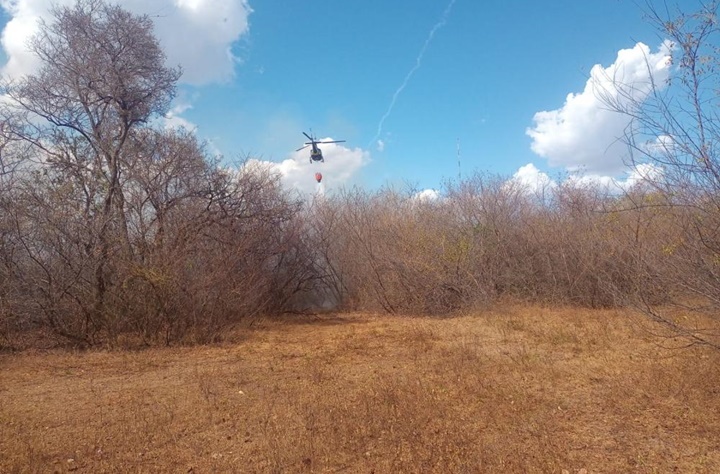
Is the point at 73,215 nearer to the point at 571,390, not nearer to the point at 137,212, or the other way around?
the point at 137,212

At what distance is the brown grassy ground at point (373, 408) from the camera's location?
4027 mm

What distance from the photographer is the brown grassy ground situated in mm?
4027

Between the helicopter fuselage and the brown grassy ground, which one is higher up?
the helicopter fuselage

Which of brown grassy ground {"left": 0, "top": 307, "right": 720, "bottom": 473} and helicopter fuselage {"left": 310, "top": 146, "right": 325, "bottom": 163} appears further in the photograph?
helicopter fuselage {"left": 310, "top": 146, "right": 325, "bottom": 163}

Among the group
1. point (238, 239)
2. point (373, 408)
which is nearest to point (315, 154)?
point (238, 239)

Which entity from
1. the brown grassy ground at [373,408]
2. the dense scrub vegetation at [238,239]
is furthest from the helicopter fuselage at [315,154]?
the brown grassy ground at [373,408]

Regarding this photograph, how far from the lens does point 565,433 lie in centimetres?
452

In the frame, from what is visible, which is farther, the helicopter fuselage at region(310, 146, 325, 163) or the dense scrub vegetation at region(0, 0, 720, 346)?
the helicopter fuselage at region(310, 146, 325, 163)

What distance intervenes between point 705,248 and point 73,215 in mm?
9906

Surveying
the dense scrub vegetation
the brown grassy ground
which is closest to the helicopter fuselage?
the dense scrub vegetation

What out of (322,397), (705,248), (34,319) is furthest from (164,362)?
(705,248)

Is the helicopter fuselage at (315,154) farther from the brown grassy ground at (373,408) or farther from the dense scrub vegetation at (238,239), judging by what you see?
the brown grassy ground at (373,408)

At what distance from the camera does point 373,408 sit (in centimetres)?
516

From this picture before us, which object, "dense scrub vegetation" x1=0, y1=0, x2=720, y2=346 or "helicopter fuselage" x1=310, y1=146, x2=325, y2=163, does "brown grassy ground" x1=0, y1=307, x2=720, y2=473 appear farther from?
"helicopter fuselage" x1=310, y1=146, x2=325, y2=163
